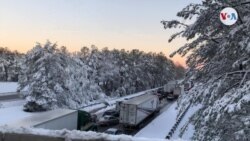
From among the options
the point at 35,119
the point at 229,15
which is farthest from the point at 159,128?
the point at 229,15

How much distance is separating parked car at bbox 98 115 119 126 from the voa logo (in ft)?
82.3

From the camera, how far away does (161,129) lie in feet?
104

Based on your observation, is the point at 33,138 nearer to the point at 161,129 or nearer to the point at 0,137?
the point at 0,137

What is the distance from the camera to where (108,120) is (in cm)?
3553

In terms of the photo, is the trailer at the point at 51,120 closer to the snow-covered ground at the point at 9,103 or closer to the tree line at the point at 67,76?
the tree line at the point at 67,76

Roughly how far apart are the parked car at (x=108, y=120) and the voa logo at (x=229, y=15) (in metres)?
25.1

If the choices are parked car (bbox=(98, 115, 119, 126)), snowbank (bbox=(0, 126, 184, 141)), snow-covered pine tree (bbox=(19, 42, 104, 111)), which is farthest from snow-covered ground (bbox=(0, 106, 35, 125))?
snowbank (bbox=(0, 126, 184, 141))

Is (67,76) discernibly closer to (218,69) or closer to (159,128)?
(159,128)

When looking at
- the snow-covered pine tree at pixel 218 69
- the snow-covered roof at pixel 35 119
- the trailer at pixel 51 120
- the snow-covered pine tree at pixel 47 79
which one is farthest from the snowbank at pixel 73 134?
the snow-covered pine tree at pixel 47 79

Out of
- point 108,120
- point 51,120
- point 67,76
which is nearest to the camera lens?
point 51,120

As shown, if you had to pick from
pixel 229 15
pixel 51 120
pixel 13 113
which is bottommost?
pixel 13 113

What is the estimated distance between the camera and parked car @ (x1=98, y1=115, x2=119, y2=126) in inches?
1344

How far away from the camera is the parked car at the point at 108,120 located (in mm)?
34131

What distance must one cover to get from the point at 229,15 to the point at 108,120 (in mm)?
27197
